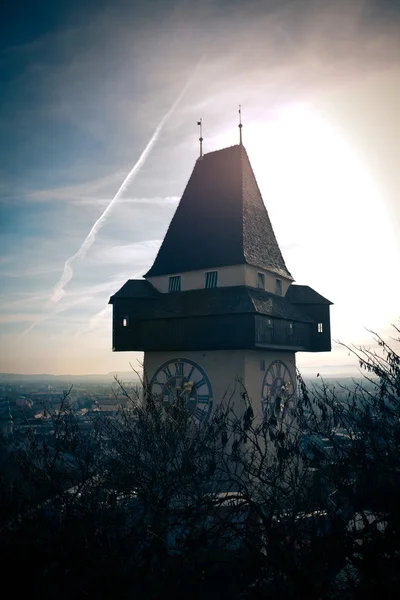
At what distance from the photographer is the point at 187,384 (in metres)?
17.4

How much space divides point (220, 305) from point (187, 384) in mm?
2915

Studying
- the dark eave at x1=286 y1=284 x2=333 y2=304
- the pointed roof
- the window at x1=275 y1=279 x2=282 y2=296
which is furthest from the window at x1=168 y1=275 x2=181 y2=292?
the dark eave at x1=286 y1=284 x2=333 y2=304

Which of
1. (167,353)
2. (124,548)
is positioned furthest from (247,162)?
(124,548)

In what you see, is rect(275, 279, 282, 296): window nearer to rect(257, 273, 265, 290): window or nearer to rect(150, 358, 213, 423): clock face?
rect(257, 273, 265, 290): window

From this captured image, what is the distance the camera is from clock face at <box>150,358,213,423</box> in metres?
17.0

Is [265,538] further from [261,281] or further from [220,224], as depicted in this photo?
[220,224]

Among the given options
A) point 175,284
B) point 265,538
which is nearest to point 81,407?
point 175,284

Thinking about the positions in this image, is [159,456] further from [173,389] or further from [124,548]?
[173,389]

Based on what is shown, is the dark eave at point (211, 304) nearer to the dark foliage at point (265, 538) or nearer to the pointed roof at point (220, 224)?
the pointed roof at point (220, 224)

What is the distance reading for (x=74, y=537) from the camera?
24.0 feet

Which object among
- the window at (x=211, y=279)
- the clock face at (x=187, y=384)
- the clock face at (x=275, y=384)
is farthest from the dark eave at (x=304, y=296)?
the clock face at (x=187, y=384)

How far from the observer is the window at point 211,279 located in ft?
60.7

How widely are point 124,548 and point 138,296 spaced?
42.3 feet

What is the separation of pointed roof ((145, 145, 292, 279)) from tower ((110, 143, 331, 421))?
49 millimetres
